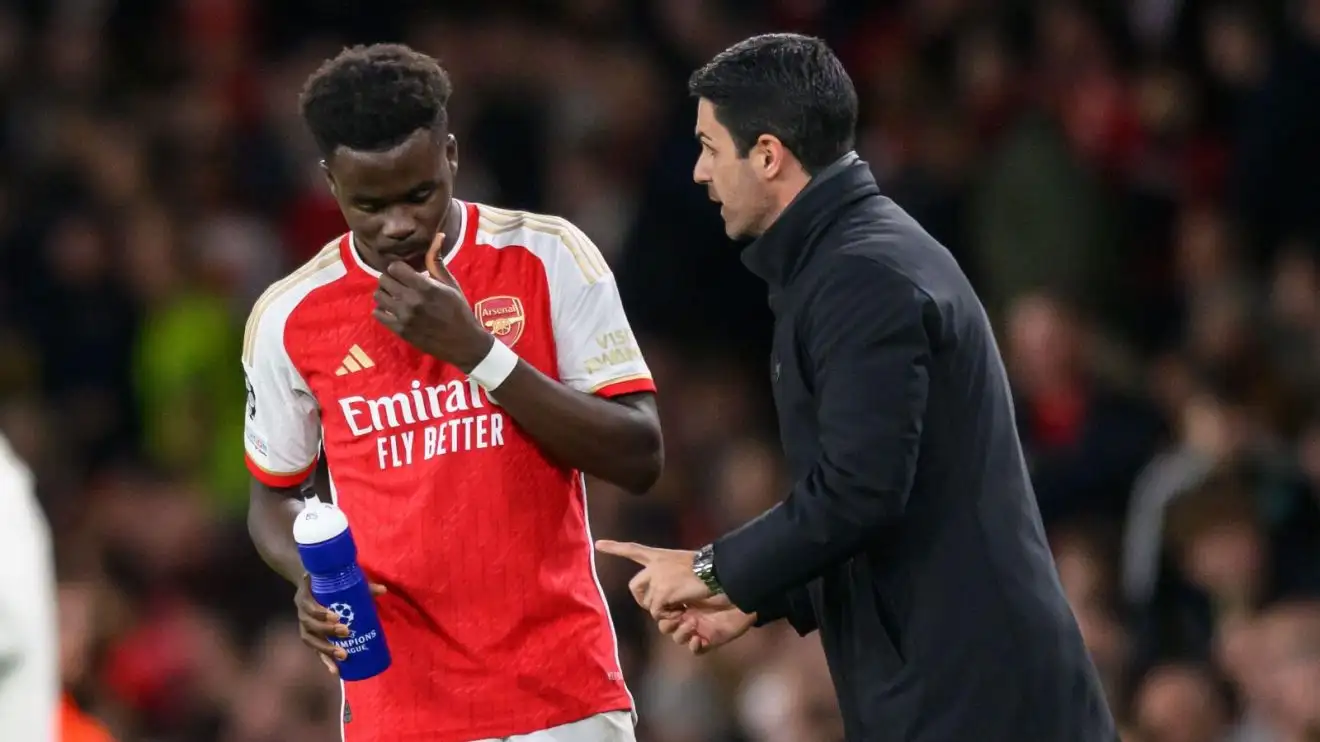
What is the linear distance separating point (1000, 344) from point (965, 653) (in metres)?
4.28

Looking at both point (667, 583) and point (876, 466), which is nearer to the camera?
point (876, 466)

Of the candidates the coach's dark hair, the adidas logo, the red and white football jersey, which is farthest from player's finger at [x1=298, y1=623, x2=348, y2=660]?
the coach's dark hair

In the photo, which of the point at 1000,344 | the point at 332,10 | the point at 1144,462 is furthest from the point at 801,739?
the point at 332,10

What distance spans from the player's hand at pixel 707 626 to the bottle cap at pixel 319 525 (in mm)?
637

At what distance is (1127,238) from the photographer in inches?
327

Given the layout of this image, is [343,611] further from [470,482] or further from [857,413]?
[857,413]

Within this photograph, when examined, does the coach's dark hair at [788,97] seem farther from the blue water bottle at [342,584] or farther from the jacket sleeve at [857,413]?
the blue water bottle at [342,584]

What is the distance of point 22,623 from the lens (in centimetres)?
262

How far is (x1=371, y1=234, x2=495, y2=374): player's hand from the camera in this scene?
3.79 meters

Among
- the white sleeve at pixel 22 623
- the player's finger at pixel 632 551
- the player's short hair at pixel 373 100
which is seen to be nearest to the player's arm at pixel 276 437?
the player's short hair at pixel 373 100

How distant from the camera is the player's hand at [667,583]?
385 centimetres

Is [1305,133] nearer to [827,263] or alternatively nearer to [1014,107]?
[1014,107]

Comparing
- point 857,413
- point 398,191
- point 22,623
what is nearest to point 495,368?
point 398,191

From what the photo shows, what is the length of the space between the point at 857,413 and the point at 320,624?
1065mm
